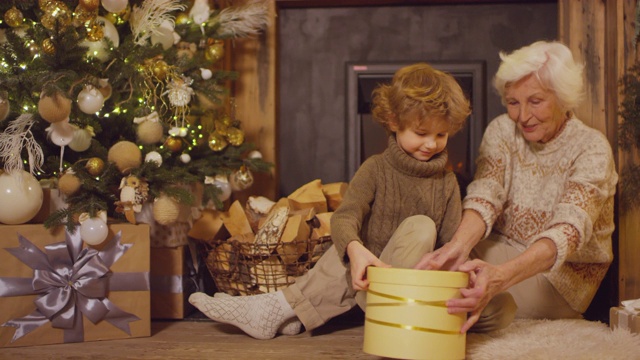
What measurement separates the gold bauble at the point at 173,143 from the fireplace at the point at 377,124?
84cm

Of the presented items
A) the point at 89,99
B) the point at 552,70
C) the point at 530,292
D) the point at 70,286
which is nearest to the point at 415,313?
the point at 530,292

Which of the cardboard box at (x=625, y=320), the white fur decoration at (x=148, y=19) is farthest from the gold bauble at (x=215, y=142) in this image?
the cardboard box at (x=625, y=320)

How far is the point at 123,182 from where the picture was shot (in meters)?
2.01

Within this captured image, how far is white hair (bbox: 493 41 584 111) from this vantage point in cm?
190

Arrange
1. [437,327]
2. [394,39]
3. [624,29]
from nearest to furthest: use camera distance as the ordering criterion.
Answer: [437,327], [624,29], [394,39]

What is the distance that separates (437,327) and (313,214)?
35.4 inches

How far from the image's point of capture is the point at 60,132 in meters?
1.92

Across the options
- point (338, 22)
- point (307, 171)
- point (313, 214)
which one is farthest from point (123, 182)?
point (338, 22)

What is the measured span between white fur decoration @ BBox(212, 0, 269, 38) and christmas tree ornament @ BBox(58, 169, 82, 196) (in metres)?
0.87

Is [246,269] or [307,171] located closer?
[246,269]

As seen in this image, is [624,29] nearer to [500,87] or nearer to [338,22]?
[500,87]

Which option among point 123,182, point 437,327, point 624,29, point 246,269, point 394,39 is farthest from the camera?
point 394,39

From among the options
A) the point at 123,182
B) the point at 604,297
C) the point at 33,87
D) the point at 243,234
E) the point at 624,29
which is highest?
the point at 624,29

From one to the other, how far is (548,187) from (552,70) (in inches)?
13.4
